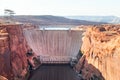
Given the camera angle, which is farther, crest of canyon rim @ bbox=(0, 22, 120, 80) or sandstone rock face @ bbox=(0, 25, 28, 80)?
sandstone rock face @ bbox=(0, 25, 28, 80)

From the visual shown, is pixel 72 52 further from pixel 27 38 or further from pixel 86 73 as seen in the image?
pixel 86 73

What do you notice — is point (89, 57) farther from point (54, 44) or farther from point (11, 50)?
point (54, 44)

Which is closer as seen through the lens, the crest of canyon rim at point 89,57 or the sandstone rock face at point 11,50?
the crest of canyon rim at point 89,57

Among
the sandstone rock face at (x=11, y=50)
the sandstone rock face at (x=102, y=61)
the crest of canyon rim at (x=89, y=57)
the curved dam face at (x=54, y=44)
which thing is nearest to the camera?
the sandstone rock face at (x=102, y=61)

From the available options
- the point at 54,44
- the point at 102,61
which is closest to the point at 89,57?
the point at 102,61

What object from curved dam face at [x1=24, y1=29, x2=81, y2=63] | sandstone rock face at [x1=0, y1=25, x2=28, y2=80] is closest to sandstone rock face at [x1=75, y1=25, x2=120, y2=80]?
curved dam face at [x1=24, y1=29, x2=81, y2=63]

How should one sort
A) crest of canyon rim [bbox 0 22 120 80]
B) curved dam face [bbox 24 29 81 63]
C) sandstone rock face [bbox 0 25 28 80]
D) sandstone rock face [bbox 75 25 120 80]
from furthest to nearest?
1. curved dam face [bbox 24 29 81 63]
2. sandstone rock face [bbox 0 25 28 80]
3. crest of canyon rim [bbox 0 22 120 80]
4. sandstone rock face [bbox 75 25 120 80]

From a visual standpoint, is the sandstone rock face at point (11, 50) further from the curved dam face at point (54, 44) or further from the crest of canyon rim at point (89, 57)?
the curved dam face at point (54, 44)

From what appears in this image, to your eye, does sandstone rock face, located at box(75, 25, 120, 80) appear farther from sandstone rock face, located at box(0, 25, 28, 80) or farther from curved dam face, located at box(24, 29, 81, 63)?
sandstone rock face, located at box(0, 25, 28, 80)

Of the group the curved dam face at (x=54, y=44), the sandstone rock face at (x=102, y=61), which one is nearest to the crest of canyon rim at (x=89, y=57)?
the sandstone rock face at (x=102, y=61)
